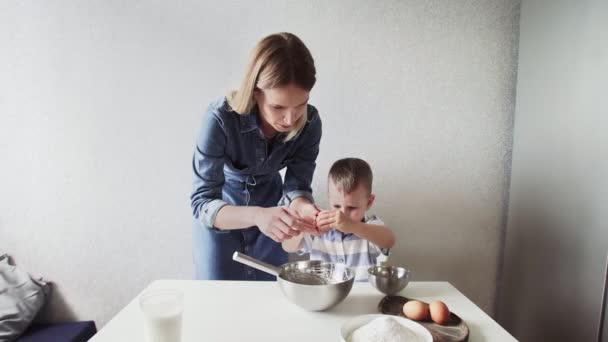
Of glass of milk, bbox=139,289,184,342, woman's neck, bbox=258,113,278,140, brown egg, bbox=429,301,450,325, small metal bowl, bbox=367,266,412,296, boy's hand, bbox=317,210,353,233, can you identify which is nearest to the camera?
glass of milk, bbox=139,289,184,342

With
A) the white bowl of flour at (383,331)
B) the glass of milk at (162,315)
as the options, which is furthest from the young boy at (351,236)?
the glass of milk at (162,315)

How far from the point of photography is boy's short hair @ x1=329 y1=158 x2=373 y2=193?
4.69 ft

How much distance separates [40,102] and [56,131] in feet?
0.46

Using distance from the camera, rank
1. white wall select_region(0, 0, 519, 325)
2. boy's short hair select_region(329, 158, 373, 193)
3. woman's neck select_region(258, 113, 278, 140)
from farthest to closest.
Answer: white wall select_region(0, 0, 519, 325) < boy's short hair select_region(329, 158, 373, 193) < woman's neck select_region(258, 113, 278, 140)

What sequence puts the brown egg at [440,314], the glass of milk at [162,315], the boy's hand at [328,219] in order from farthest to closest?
the boy's hand at [328,219] → the brown egg at [440,314] → the glass of milk at [162,315]

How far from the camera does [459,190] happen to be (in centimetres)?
180

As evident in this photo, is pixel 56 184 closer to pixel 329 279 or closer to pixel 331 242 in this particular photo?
pixel 331 242

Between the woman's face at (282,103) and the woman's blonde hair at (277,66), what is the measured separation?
0.02 metres

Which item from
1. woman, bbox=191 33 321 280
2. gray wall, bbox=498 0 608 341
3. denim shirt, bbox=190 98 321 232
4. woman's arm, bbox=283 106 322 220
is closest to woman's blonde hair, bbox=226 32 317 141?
woman, bbox=191 33 321 280

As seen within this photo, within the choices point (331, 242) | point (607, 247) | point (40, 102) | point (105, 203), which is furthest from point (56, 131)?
point (607, 247)

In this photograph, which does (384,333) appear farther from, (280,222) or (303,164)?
(303,164)

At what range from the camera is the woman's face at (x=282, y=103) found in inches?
43.2

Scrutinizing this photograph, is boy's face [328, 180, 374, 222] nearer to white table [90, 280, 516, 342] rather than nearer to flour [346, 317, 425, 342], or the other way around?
white table [90, 280, 516, 342]

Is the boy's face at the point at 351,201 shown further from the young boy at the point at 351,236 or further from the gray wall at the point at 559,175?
the gray wall at the point at 559,175
